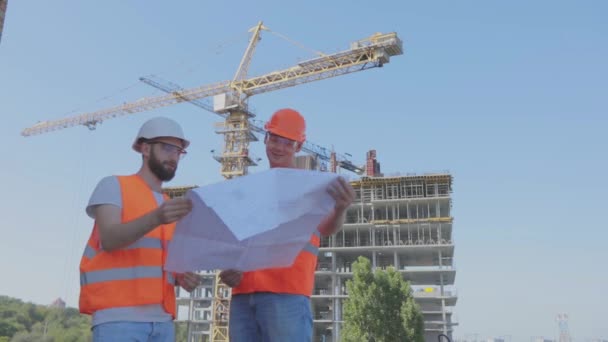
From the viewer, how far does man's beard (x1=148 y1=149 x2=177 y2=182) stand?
255cm

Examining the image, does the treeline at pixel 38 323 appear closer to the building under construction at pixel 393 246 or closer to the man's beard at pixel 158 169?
the building under construction at pixel 393 246

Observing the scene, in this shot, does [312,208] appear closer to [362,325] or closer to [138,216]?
[138,216]

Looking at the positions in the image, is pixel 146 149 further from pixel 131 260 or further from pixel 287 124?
pixel 287 124

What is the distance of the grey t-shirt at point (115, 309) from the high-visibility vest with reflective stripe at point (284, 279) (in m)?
0.44

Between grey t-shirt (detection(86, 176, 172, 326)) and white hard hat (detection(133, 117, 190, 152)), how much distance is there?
281 millimetres

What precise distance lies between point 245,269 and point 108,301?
631mm

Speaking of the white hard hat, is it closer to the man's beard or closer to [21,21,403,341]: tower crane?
the man's beard

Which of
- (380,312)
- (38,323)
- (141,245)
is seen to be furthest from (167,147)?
(38,323)

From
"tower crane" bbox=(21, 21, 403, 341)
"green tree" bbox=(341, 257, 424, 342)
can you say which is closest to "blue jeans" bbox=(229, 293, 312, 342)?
"green tree" bbox=(341, 257, 424, 342)

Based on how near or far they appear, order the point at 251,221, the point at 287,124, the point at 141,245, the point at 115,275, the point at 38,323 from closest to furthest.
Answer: the point at 251,221 < the point at 115,275 < the point at 141,245 < the point at 287,124 < the point at 38,323

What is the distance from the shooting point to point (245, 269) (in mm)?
2387

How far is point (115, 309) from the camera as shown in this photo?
84.5 inches

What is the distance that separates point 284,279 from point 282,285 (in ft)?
0.11

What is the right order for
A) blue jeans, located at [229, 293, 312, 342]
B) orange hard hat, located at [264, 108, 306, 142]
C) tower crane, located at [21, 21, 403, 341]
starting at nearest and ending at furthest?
blue jeans, located at [229, 293, 312, 342]
orange hard hat, located at [264, 108, 306, 142]
tower crane, located at [21, 21, 403, 341]
